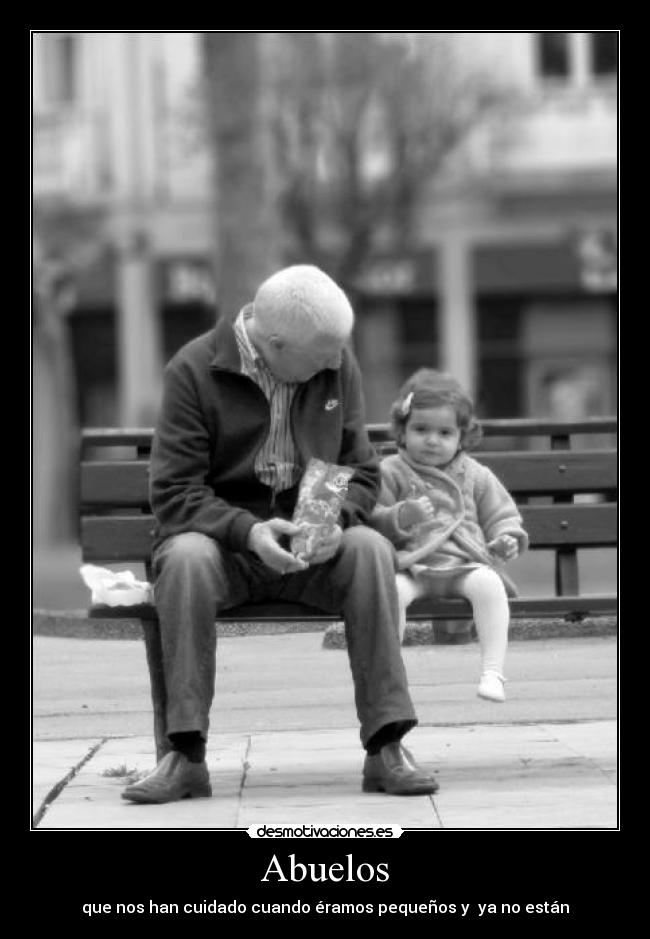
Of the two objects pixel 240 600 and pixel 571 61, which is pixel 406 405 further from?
pixel 571 61

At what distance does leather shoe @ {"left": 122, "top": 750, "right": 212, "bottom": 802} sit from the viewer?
4852 millimetres

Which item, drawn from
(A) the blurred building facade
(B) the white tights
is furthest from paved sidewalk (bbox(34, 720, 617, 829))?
(A) the blurred building facade

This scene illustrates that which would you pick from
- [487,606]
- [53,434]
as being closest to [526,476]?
[487,606]

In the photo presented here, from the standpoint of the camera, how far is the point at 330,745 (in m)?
5.62

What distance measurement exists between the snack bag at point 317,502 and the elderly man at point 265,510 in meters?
0.03

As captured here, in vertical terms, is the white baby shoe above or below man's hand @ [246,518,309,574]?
below

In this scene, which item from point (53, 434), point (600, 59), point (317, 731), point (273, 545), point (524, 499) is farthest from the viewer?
point (600, 59)

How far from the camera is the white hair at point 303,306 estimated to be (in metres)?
4.82

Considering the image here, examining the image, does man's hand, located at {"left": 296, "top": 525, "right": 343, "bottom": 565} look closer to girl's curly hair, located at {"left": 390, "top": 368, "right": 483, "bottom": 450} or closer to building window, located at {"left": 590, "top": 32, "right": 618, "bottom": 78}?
girl's curly hair, located at {"left": 390, "top": 368, "right": 483, "bottom": 450}

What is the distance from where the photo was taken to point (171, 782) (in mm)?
4871

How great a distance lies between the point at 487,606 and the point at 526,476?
2.68ft

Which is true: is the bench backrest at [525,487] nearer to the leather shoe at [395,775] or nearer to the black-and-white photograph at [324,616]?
the black-and-white photograph at [324,616]

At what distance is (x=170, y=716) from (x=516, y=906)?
41.3 inches
